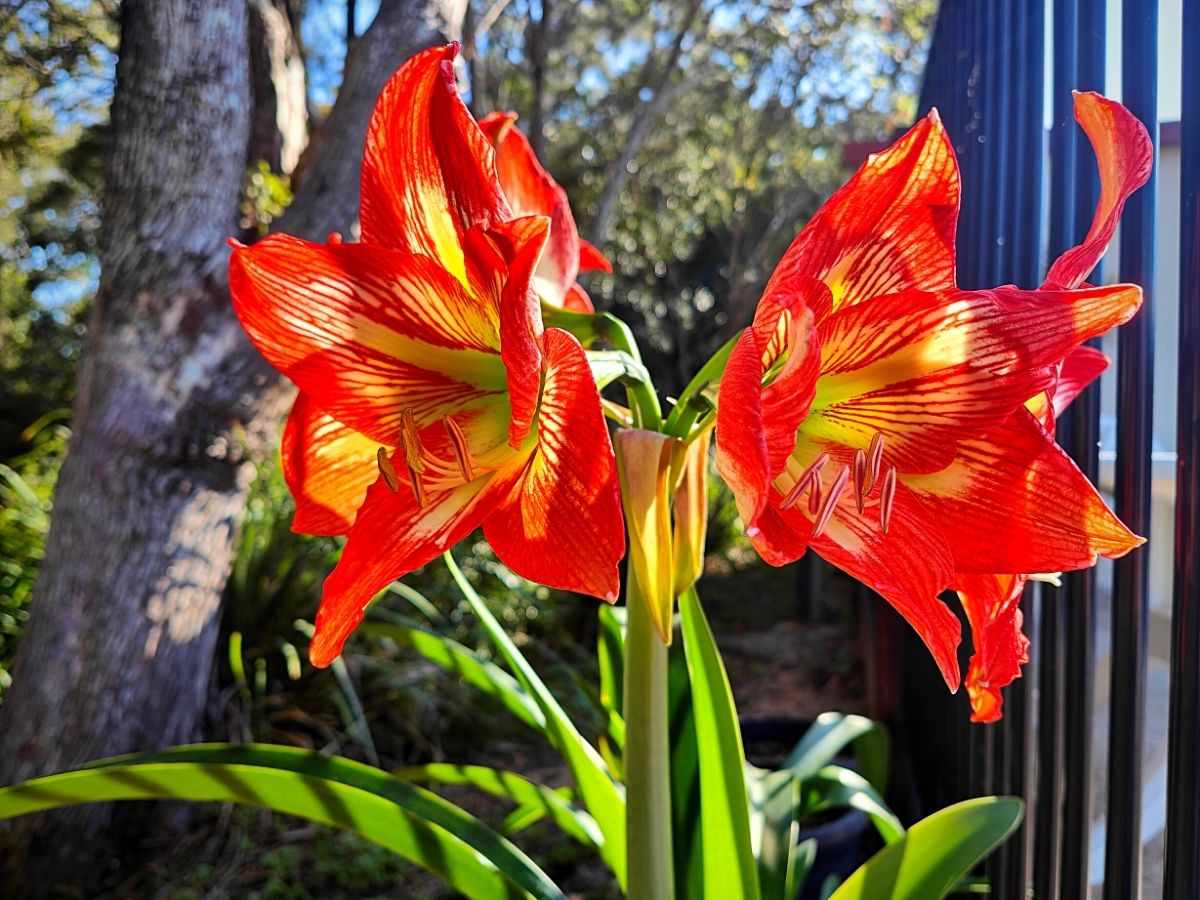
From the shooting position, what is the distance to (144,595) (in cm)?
191

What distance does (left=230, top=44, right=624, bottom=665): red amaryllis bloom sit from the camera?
53 centimetres

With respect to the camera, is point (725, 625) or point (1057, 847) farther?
point (725, 625)

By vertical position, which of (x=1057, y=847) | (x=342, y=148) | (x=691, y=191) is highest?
(x=691, y=191)

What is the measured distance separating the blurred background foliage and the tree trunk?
1.70 feet

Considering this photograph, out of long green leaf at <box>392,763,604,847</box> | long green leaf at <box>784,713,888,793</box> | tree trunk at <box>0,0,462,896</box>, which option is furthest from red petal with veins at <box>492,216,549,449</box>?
tree trunk at <box>0,0,462,896</box>

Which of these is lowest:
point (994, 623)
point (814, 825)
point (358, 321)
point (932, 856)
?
point (814, 825)

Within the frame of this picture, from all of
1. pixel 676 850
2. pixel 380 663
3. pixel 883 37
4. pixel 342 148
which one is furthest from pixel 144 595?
pixel 883 37

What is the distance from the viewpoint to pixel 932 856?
3.08ft

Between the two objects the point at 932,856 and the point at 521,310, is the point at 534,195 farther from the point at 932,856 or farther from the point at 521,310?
the point at 932,856

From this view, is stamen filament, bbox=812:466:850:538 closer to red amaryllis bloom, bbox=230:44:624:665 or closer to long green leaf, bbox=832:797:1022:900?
red amaryllis bloom, bbox=230:44:624:665

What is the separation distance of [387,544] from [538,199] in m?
0.38

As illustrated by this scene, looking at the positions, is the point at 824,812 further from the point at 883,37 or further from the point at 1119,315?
the point at 883,37

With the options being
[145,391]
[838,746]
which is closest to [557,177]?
[145,391]

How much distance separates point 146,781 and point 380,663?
5.73ft
